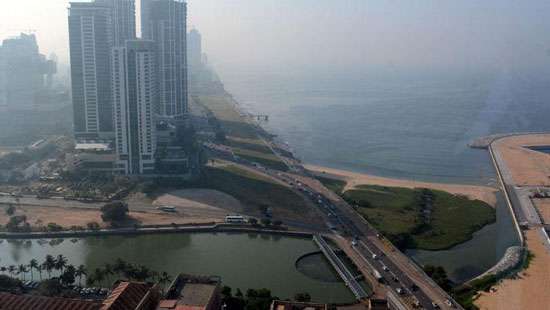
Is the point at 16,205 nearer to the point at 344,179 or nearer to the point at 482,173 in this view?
the point at 344,179

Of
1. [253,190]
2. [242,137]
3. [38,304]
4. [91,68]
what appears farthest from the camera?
[242,137]

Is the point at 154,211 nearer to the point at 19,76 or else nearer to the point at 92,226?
the point at 92,226

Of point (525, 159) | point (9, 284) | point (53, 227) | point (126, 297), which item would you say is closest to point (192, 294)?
point (126, 297)

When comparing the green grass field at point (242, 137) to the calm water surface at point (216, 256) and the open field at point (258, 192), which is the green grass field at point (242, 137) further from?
the calm water surface at point (216, 256)

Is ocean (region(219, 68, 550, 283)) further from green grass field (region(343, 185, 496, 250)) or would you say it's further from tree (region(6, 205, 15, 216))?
tree (region(6, 205, 15, 216))

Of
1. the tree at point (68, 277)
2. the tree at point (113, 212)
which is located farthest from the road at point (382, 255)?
the tree at point (68, 277)

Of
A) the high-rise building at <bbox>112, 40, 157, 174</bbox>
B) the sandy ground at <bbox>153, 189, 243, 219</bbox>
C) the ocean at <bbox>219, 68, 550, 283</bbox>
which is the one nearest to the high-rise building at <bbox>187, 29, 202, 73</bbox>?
the ocean at <bbox>219, 68, 550, 283</bbox>
